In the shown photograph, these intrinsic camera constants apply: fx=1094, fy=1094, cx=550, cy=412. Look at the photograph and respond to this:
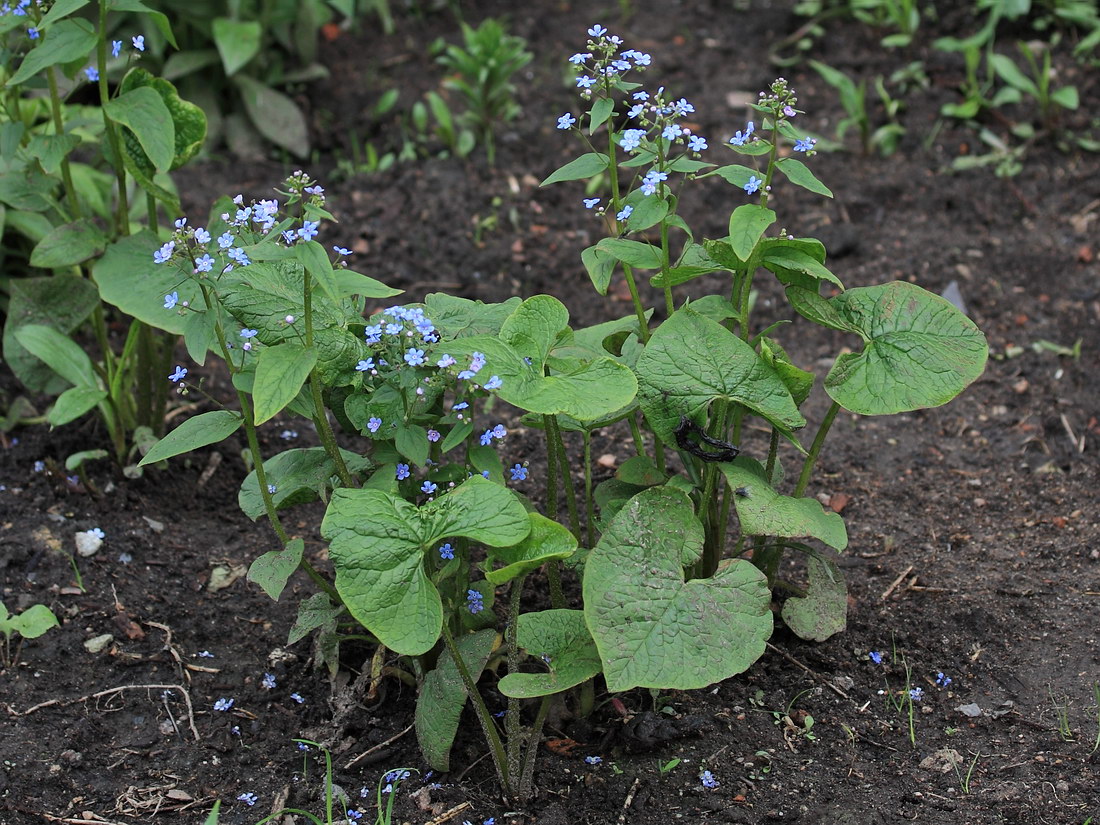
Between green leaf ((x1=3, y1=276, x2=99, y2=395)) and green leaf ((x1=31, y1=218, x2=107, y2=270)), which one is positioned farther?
green leaf ((x1=3, y1=276, x2=99, y2=395))

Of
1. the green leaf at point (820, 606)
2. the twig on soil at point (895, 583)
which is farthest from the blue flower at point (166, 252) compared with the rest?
the twig on soil at point (895, 583)

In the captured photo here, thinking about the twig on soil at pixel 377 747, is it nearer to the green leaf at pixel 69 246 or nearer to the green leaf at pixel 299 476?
the green leaf at pixel 299 476

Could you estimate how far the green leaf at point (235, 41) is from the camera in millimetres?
4242

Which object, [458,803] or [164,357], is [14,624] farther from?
[458,803]

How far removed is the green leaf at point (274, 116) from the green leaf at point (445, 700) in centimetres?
295

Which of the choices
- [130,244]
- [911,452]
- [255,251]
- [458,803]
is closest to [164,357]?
[130,244]

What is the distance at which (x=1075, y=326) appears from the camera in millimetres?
3719

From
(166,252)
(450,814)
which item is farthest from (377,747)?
(166,252)

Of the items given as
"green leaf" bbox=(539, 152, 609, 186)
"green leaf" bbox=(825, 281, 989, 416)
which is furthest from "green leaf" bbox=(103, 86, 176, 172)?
"green leaf" bbox=(825, 281, 989, 416)

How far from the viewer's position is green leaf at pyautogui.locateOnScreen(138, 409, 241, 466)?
2059mm

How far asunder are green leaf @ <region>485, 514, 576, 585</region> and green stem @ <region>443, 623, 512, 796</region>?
17 cm

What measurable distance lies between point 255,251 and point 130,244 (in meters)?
→ 1.22

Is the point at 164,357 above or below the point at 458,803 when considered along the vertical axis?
above

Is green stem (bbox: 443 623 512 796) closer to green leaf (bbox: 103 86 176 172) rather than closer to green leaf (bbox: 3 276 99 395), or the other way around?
green leaf (bbox: 103 86 176 172)
